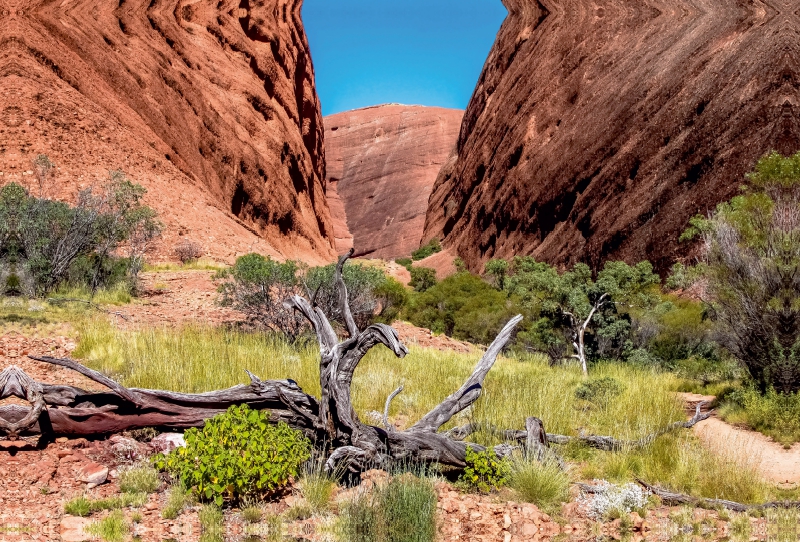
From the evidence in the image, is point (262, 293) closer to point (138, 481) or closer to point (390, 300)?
point (138, 481)

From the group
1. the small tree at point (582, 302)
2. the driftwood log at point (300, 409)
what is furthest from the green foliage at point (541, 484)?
the small tree at point (582, 302)

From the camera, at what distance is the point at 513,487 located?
17.4 feet

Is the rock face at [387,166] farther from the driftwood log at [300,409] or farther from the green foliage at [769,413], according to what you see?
the driftwood log at [300,409]

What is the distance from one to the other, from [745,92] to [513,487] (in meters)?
22.8

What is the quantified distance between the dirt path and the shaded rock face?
52.6ft

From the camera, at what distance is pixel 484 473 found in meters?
5.31

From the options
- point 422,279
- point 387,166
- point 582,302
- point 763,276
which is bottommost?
point 582,302

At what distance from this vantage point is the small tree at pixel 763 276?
8.30 metres

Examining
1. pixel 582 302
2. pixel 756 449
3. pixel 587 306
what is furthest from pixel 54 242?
pixel 756 449

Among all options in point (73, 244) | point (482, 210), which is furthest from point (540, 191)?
point (73, 244)

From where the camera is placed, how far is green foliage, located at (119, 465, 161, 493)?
4.68 metres

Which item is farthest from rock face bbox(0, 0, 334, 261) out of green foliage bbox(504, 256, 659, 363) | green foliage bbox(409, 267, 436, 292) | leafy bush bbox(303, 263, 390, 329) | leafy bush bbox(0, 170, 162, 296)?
green foliage bbox(504, 256, 659, 363)

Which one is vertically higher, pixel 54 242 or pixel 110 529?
pixel 54 242

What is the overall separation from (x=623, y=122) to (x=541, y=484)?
26.6 m
